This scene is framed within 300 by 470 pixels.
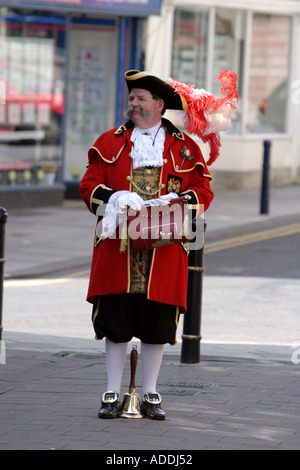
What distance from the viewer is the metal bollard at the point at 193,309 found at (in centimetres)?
737

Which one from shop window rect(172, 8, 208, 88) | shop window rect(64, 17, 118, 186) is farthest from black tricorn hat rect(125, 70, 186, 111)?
shop window rect(172, 8, 208, 88)

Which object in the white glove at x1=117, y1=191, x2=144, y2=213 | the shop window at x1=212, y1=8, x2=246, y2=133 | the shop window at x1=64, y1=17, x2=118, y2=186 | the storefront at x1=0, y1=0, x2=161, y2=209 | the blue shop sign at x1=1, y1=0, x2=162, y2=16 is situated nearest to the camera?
the white glove at x1=117, y1=191, x2=144, y2=213

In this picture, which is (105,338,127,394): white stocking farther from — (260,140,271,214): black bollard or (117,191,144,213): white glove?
(260,140,271,214): black bollard

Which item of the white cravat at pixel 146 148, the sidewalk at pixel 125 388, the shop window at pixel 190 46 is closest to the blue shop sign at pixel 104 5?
the shop window at pixel 190 46

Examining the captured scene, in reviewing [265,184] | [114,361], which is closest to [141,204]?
[114,361]

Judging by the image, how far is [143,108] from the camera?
18.7 feet

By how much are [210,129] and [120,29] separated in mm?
12625

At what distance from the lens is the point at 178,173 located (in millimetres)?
5750

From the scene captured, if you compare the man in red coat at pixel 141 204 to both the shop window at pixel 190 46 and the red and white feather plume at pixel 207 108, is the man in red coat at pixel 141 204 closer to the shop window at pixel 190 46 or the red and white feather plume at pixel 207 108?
the red and white feather plume at pixel 207 108

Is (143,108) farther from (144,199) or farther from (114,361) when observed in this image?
(114,361)

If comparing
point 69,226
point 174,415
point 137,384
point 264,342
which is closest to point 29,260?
point 69,226

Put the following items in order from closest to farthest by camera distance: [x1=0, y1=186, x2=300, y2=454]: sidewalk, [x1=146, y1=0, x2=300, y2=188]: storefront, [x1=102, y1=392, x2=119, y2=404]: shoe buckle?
[x1=0, y1=186, x2=300, y2=454]: sidewalk, [x1=102, y1=392, x2=119, y2=404]: shoe buckle, [x1=146, y1=0, x2=300, y2=188]: storefront

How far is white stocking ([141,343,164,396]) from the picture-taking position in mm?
5801

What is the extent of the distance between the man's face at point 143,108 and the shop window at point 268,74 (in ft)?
48.2
